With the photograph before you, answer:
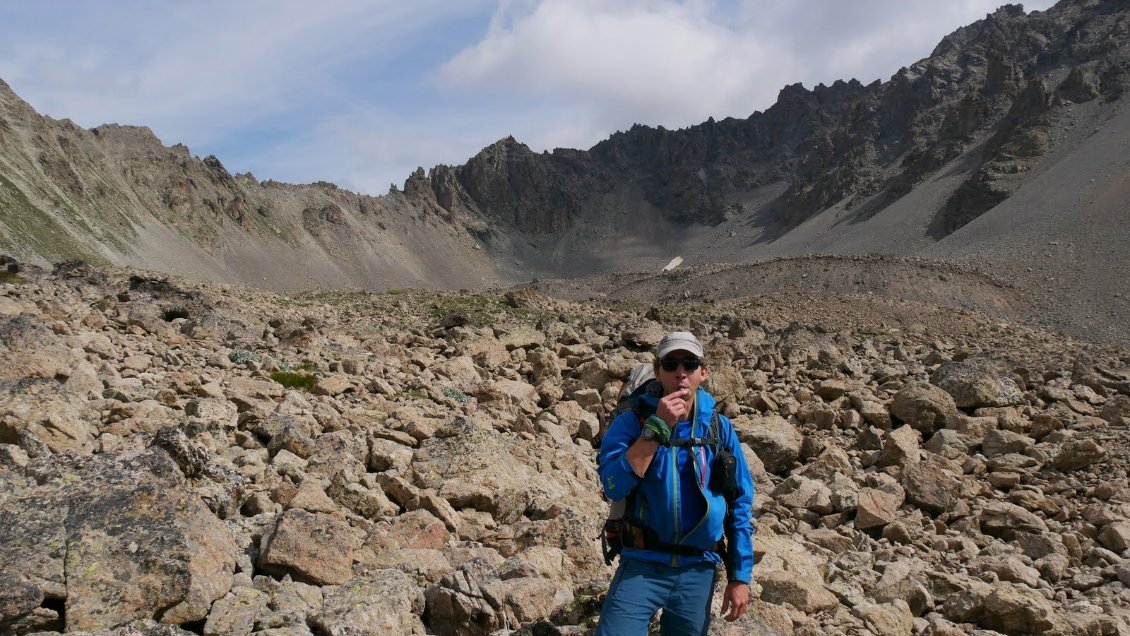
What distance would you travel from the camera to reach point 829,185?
16300 cm

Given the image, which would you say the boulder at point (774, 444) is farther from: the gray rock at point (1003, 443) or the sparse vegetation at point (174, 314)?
the sparse vegetation at point (174, 314)

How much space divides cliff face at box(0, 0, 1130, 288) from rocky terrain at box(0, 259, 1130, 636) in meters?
80.0

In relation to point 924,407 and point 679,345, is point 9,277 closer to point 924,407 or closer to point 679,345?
point 679,345

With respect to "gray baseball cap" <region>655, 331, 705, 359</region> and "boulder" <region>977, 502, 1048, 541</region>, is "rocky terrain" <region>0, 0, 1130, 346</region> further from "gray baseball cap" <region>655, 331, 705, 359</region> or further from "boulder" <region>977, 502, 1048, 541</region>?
"gray baseball cap" <region>655, 331, 705, 359</region>

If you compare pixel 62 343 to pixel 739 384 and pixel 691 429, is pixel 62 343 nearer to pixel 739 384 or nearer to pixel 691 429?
pixel 691 429

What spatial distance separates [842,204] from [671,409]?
531ft

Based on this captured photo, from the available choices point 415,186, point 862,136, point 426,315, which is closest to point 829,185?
point 862,136

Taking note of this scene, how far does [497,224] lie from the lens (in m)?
200

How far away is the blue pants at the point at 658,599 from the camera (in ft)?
13.2

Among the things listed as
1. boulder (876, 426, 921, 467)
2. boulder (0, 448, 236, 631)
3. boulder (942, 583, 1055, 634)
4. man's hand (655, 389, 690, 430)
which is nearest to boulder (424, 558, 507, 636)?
boulder (0, 448, 236, 631)

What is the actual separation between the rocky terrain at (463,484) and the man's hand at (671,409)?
5.74 feet

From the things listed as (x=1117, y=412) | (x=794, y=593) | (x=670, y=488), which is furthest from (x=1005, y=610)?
(x=1117, y=412)

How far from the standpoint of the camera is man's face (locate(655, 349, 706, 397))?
4.31 meters

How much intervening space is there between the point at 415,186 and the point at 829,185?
10176 centimetres
